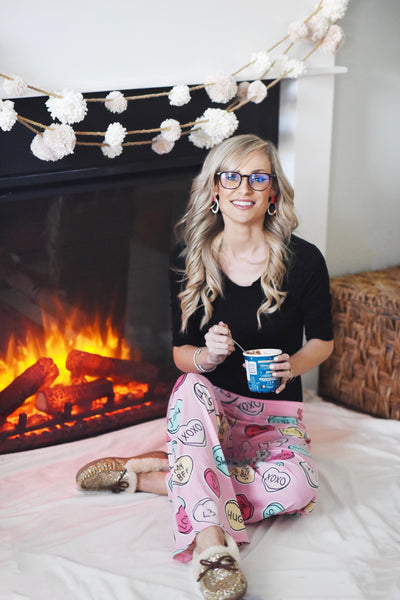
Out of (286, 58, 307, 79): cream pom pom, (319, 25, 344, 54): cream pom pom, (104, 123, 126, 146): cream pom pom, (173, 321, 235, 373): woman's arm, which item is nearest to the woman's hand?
(173, 321, 235, 373): woman's arm

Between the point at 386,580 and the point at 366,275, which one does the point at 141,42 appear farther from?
the point at 386,580

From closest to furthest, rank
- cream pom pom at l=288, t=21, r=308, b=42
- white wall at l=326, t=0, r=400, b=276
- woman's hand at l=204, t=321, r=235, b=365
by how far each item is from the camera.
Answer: woman's hand at l=204, t=321, r=235, b=365 → cream pom pom at l=288, t=21, r=308, b=42 → white wall at l=326, t=0, r=400, b=276

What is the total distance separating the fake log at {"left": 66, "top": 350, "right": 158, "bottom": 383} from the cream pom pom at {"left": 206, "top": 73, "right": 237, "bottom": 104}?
35.4 inches

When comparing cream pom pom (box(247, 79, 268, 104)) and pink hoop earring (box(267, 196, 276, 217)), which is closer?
pink hoop earring (box(267, 196, 276, 217))

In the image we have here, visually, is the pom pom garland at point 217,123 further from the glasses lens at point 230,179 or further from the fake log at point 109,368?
the fake log at point 109,368

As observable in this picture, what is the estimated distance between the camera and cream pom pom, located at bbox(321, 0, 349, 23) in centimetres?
211

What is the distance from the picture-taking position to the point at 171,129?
1.99 meters

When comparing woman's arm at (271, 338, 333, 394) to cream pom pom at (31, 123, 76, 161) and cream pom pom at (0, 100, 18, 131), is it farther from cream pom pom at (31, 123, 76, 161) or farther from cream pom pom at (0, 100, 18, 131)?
cream pom pom at (0, 100, 18, 131)

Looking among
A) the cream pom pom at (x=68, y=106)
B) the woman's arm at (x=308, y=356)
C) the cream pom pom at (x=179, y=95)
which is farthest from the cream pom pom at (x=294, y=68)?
the woman's arm at (x=308, y=356)

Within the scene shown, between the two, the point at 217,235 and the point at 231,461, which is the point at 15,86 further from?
the point at 231,461

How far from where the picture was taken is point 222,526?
1.48 metres

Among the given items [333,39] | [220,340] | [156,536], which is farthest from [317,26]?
[156,536]

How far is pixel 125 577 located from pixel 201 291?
28.7 inches

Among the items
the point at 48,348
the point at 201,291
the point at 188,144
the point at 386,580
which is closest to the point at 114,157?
the point at 188,144
